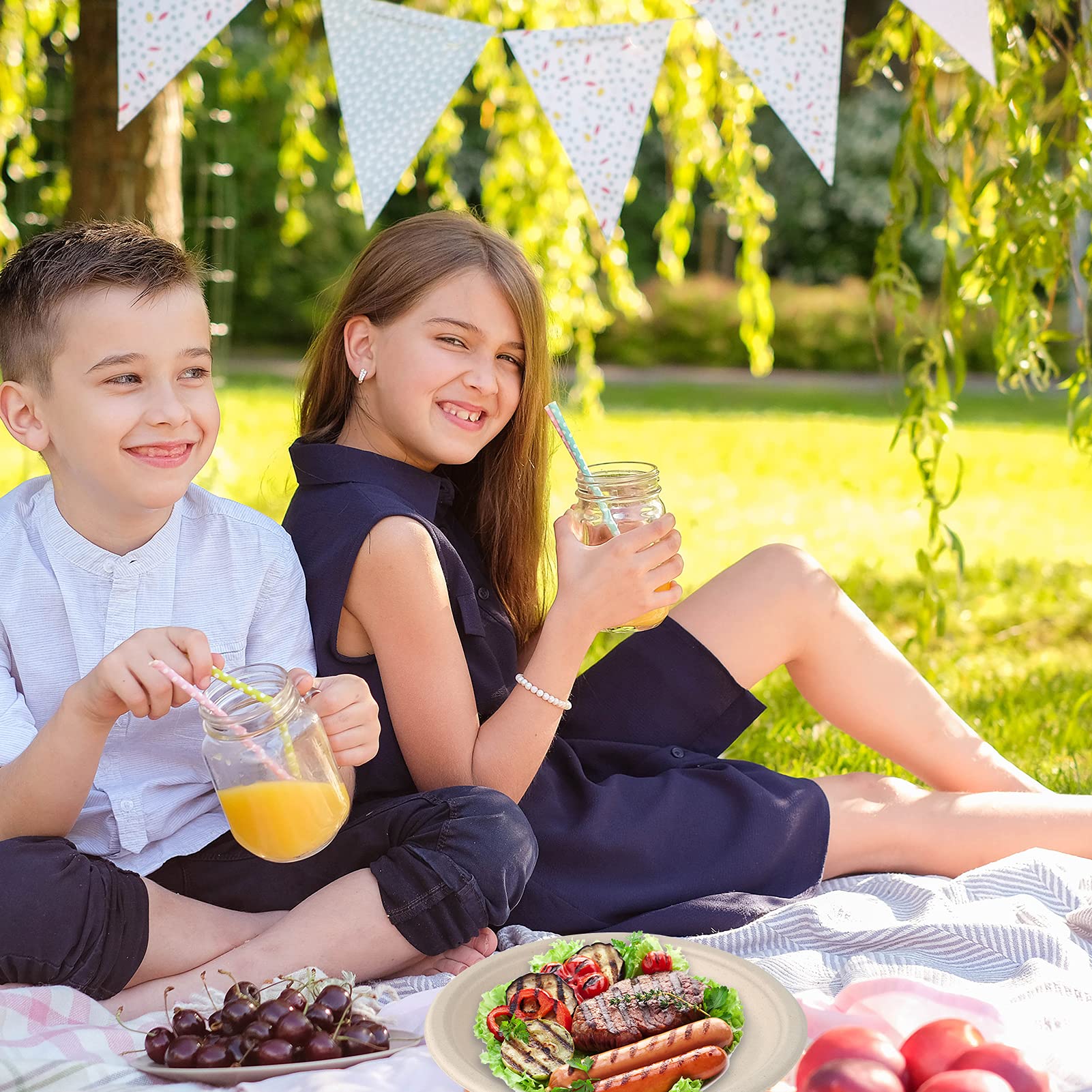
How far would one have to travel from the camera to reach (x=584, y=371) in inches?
249

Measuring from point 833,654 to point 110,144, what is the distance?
3434 millimetres

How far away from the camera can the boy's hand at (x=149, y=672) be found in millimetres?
1651

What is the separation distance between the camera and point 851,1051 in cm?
138

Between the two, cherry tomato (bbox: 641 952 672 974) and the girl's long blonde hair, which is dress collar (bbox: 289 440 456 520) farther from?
cherry tomato (bbox: 641 952 672 974)

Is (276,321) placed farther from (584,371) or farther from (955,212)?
(955,212)

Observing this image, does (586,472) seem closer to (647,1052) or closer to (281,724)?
(281,724)

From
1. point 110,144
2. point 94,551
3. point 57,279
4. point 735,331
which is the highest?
point 110,144

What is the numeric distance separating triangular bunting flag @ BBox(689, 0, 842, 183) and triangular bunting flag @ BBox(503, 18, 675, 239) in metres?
0.21

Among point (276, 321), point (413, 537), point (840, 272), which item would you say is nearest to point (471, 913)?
point (413, 537)

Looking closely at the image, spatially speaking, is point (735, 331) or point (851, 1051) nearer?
point (851, 1051)

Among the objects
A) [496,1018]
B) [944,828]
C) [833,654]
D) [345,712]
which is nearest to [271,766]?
[345,712]

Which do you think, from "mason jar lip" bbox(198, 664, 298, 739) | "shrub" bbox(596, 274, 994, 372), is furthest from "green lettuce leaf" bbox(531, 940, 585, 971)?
"shrub" bbox(596, 274, 994, 372)

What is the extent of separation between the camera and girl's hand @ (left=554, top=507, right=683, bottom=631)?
6.40 ft

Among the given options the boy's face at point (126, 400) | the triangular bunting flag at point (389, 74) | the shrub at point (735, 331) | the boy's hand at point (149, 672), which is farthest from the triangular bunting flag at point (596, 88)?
the shrub at point (735, 331)
